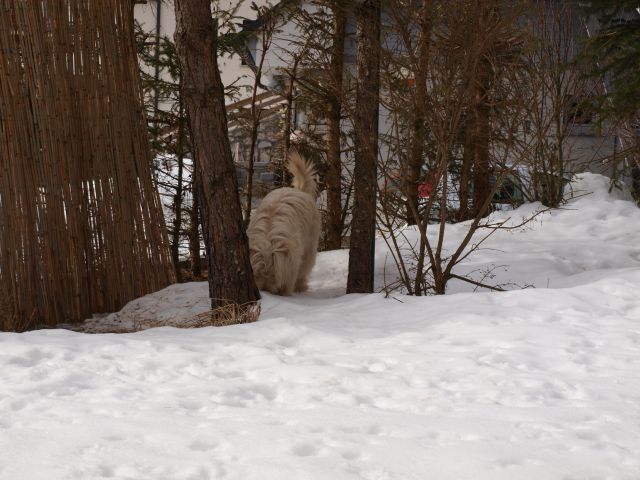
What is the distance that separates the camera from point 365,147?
6078mm

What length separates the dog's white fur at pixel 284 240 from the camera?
626 centimetres

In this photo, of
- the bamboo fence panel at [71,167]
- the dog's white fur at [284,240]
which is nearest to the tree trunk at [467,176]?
the dog's white fur at [284,240]

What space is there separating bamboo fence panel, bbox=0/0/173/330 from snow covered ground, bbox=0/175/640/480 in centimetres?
149

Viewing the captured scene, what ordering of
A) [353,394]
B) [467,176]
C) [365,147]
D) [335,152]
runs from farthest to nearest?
[335,152] < [467,176] < [365,147] < [353,394]

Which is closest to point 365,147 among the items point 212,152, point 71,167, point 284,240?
point 284,240

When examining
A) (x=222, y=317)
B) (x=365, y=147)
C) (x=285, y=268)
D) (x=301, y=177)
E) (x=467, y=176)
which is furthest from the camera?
(x=467, y=176)

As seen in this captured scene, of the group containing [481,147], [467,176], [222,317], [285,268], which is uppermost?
[481,147]

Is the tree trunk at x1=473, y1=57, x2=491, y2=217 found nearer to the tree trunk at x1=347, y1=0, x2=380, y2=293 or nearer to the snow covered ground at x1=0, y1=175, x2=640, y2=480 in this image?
the tree trunk at x1=347, y1=0, x2=380, y2=293

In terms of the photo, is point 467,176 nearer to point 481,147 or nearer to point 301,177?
point 481,147

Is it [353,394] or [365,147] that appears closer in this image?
[353,394]

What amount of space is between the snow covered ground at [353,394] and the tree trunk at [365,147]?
101 cm

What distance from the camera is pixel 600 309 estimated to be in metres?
4.56

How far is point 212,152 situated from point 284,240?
116 centimetres

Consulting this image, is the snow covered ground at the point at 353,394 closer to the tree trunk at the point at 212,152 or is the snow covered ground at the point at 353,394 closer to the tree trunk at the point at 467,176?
the tree trunk at the point at 212,152
